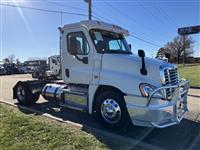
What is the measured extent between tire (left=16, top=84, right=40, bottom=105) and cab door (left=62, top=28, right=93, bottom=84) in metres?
2.49

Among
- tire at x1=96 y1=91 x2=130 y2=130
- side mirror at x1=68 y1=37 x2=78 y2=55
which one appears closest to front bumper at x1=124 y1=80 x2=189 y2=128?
tire at x1=96 y1=91 x2=130 y2=130

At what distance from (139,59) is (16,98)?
19.6ft

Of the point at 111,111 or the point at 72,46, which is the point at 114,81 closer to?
the point at 111,111

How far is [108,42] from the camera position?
6809 millimetres

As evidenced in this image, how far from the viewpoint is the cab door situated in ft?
21.6

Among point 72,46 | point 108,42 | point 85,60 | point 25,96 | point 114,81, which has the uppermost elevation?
point 108,42

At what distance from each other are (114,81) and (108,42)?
144 centimetres

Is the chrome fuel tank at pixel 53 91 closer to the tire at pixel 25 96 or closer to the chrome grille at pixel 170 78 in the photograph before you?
the tire at pixel 25 96

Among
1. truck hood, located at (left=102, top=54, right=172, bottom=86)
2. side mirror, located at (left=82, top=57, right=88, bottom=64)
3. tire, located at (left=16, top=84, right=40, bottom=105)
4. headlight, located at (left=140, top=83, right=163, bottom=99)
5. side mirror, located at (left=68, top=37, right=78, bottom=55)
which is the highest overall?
side mirror, located at (left=68, top=37, right=78, bottom=55)

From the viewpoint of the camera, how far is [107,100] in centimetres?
601

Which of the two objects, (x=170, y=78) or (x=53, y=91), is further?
(x=53, y=91)

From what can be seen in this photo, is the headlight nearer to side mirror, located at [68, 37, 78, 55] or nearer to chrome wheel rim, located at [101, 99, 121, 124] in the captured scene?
chrome wheel rim, located at [101, 99, 121, 124]

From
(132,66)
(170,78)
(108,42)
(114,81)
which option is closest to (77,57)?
(108,42)

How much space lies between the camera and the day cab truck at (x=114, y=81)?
17.4 feet
